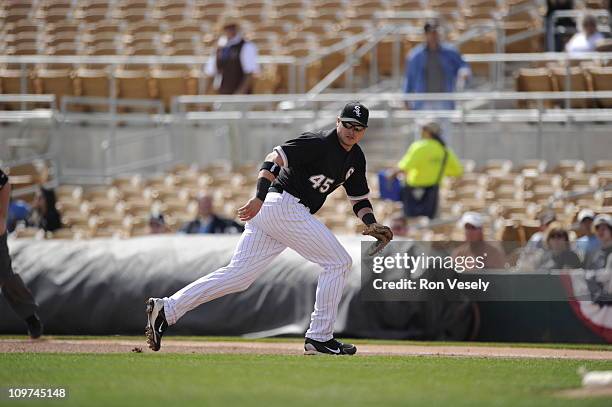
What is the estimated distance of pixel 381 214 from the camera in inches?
602

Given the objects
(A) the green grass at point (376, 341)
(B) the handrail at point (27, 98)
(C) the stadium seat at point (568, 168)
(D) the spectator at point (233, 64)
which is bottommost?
(A) the green grass at point (376, 341)

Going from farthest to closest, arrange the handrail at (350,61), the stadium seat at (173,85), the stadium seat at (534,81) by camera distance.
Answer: the stadium seat at (173,85) < the handrail at (350,61) < the stadium seat at (534,81)

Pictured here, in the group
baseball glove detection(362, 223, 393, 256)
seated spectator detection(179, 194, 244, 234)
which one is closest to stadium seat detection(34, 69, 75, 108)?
seated spectator detection(179, 194, 244, 234)

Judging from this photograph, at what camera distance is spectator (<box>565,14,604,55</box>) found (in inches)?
676

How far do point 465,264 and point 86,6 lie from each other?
15996 mm

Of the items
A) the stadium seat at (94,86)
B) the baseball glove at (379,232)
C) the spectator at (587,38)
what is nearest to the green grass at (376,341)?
the baseball glove at (379,232)

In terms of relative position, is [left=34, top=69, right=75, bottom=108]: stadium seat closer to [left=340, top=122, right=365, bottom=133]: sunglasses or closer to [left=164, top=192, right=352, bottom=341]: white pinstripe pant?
[left=164, top=192, right=352, bottom=341]: white pinstripe pant

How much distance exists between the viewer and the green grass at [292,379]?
680 centimetres

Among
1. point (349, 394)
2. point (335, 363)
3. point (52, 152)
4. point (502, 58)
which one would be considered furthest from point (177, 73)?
point (349, 394)

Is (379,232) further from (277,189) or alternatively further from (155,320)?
(155,320)

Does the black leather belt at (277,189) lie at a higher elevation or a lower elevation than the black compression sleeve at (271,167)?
lower

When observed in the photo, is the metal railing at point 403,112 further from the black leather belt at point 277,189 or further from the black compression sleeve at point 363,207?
the black leather belt at point 277,189

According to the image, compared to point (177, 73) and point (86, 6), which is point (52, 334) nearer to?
point (177, 73)

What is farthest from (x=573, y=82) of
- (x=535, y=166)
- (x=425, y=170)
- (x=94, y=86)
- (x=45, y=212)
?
(x=94, y=86)
